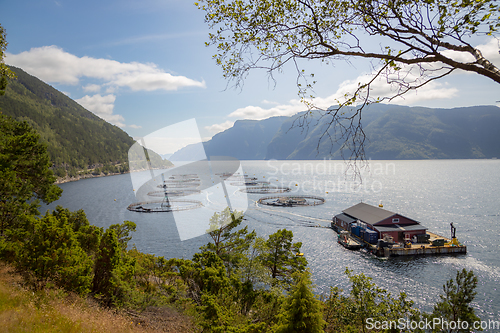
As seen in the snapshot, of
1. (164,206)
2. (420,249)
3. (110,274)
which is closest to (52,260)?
(110,274)

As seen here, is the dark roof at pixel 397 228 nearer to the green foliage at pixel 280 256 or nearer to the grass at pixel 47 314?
the green foliage at pixel 280 256

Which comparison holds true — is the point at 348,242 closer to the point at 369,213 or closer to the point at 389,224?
the point at 389,224

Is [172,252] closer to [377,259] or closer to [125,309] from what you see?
[125,309]

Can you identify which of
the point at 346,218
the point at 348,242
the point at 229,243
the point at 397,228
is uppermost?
the point at 229,243

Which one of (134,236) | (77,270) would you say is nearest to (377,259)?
(77,270)

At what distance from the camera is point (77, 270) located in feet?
37.0

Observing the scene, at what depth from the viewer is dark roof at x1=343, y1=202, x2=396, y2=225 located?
4338 cm

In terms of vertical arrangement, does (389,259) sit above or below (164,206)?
below

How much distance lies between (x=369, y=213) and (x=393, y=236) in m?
7.06

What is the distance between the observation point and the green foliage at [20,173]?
Result: 1459 cm

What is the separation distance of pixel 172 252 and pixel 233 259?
64.0ft

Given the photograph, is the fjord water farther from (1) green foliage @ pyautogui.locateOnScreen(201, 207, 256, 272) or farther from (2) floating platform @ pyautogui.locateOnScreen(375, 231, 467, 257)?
(1) green foliage @ pyautogui.locateOnScreen(201, 207, 256, 272)

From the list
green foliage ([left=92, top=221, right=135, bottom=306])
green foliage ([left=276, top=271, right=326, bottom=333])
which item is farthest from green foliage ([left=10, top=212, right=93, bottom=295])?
green foliage ([left=276, top=271, right=326, bottom=333])

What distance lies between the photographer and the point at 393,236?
4069cm
